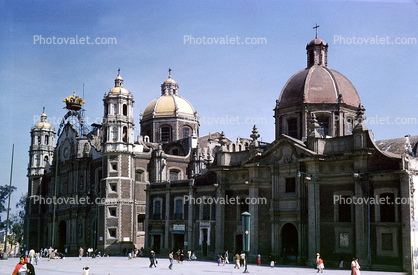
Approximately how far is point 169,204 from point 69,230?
23.6 meters

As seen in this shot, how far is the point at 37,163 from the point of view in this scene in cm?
8362

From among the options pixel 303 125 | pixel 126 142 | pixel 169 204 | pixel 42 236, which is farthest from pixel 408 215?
pixel 42 236

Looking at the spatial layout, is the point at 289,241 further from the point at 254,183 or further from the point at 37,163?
the point at 37,163

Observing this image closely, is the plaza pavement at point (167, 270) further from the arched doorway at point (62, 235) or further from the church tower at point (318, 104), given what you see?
the arched doorway at point (62, 235)

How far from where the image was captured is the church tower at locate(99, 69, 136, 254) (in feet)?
197

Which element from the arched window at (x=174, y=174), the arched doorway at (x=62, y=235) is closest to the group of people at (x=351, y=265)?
the arched window at (x=174, y=174)

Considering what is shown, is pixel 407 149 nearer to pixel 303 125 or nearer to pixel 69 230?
pixel 303 125

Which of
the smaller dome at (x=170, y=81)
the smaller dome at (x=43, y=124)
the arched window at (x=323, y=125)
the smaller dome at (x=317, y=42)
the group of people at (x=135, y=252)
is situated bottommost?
the group of people at (x=135, y=252)

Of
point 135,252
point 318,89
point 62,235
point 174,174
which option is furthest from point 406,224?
point 62,235

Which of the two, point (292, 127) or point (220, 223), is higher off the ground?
point (292, 127)

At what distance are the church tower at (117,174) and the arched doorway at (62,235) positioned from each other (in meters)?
16.1

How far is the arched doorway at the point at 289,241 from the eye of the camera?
1721 inches

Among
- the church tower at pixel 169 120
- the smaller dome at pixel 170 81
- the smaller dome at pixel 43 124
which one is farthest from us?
the smaller dome at pixel 43 124

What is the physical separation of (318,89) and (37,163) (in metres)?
52.9
